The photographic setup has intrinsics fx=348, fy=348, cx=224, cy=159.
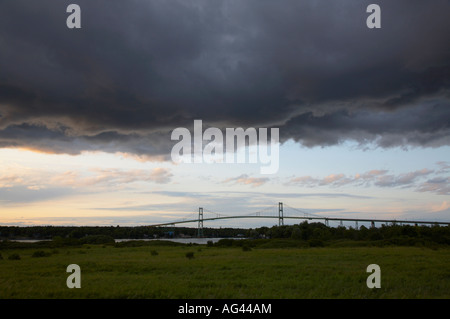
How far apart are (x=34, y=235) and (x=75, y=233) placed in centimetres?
2602

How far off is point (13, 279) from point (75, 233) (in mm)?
126412

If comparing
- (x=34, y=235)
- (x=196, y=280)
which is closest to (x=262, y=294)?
(x=196, y=280)

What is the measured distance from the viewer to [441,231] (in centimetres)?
7950

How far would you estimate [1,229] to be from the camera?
155 m

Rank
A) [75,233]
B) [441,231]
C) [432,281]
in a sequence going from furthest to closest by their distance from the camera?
[75,233]
[441,231]
[432,281]

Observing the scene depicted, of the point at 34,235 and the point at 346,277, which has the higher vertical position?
the point at 346,277

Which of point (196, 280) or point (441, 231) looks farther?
point (441, 231)

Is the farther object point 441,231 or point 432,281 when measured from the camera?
point 441,231

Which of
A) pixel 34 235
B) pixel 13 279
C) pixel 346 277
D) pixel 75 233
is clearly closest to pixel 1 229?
pixel 34 235
